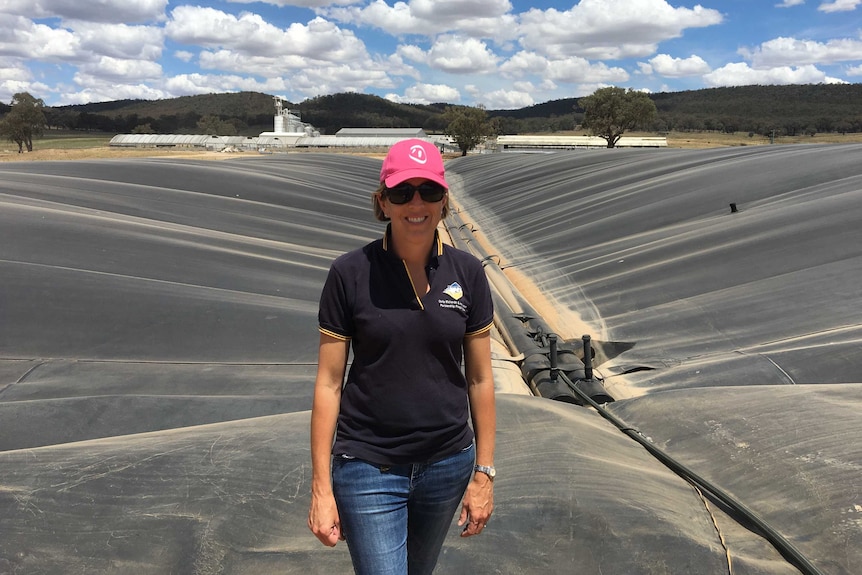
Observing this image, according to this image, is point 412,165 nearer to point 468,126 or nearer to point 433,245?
point 433,245

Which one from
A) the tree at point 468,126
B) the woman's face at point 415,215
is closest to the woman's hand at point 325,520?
the woman's face at point 415,215

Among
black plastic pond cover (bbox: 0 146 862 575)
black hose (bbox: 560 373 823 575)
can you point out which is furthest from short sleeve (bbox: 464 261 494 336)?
black hose (bbox: 560 373 823 575)

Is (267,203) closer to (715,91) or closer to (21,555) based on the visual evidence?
(21,555)

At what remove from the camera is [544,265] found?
809 centimetres

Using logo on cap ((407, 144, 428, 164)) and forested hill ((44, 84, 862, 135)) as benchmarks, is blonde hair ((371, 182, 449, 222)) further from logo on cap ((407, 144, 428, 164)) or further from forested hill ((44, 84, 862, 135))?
forested hill ((44, 84, 862, 135))

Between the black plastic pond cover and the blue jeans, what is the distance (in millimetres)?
588

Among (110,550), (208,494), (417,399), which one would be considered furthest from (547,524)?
(110,550)

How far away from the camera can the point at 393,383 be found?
4.85 feet

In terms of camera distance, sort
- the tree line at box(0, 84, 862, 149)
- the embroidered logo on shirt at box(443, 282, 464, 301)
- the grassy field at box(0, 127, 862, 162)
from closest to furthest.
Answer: the embroidered logo on shirt at box(443, 282, 464, 301) → the grassy field at box(0, 127, 862, 162) → the tree line at box(0, 84, 862, 149)

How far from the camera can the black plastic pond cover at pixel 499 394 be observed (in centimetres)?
207

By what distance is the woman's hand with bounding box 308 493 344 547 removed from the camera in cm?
147

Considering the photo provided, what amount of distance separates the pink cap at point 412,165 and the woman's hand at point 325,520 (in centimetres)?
83

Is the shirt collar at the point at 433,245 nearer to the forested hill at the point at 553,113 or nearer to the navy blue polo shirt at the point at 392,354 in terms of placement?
the navy blue polo shirt at the point at 392,354

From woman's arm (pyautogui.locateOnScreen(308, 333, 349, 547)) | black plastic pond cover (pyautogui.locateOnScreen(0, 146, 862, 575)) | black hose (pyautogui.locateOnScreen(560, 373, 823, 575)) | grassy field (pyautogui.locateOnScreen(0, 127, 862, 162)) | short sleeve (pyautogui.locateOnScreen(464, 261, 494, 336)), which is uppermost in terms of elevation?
grassy field (pyautogui.locateOnScreen(0, 127, 862, 162))
